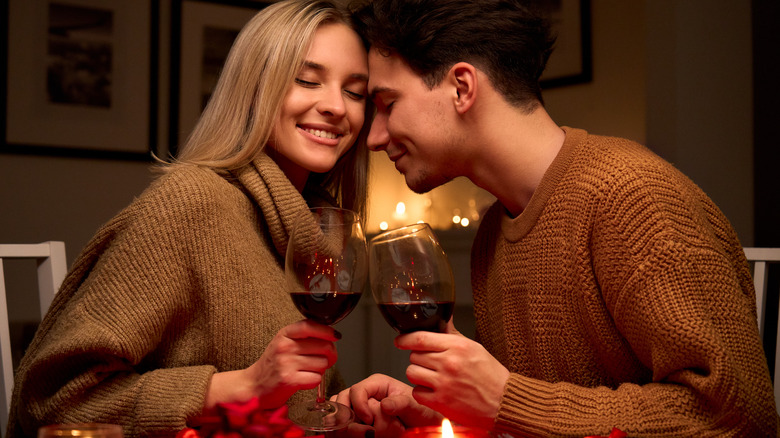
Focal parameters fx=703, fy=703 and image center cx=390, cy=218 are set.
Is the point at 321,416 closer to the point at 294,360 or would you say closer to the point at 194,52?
the point at 294,360

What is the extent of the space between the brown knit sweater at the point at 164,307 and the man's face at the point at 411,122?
282 mm

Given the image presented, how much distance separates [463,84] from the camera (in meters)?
1.51

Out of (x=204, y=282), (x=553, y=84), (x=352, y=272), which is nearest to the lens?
(x=352, y=272)

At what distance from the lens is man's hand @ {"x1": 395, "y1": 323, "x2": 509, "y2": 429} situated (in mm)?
989

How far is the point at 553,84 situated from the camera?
3.42 meters

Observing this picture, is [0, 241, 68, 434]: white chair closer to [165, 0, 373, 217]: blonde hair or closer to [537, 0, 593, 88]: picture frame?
[165, 0, 373, 217]: blonde hair

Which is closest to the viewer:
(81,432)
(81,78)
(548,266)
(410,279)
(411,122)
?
(81,432)

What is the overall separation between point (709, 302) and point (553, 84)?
2511 mm

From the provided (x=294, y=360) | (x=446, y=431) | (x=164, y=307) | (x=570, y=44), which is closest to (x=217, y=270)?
(x=164, y=307)

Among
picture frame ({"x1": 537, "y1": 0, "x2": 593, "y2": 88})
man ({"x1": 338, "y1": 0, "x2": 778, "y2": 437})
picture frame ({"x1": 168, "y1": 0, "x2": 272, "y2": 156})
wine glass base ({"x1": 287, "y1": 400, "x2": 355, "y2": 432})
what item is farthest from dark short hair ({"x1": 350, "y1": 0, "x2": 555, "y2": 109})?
picture frame ({"x1": 168, "y1": 0, "x2": 272, "y2": 156})

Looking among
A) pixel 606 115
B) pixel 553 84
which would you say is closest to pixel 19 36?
pixel 553 84

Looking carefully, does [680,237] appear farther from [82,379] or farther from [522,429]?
[82,379]

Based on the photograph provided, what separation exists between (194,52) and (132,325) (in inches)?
100

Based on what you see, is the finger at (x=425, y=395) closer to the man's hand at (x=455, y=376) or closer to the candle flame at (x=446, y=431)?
the man's hand at (x=455, y=376)
